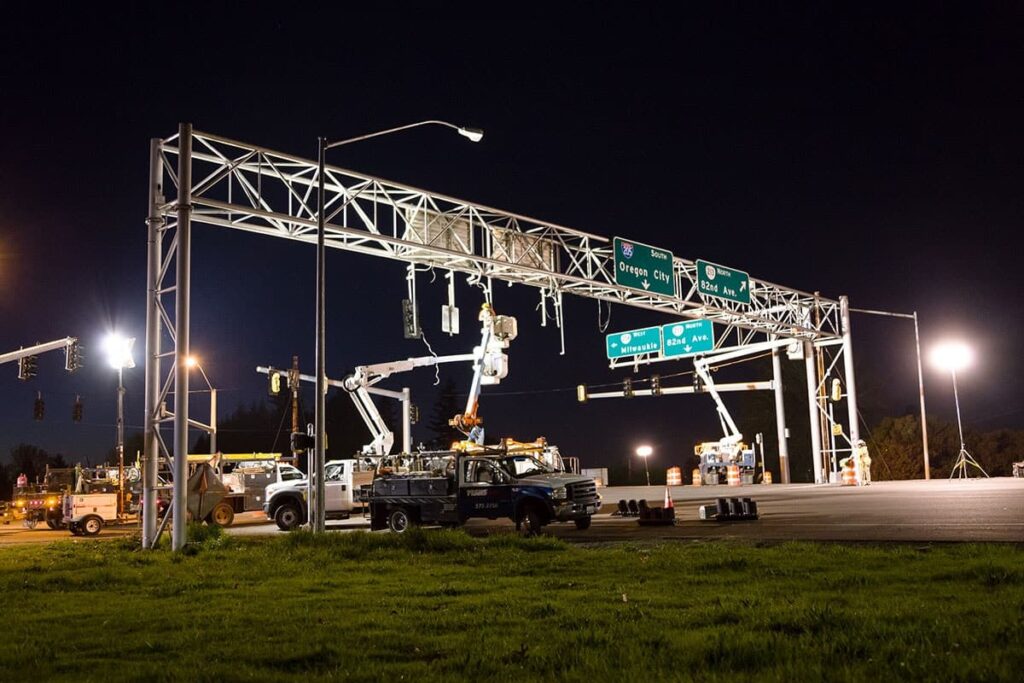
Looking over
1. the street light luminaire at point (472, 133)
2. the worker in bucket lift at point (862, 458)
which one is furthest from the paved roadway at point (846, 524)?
the worker in bucket lift at point (862, 458)

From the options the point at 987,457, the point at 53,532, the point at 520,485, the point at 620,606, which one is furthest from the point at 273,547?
the point at 987,457

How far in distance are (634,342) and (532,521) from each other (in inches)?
1474

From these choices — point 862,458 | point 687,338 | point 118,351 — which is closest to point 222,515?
point 118,351

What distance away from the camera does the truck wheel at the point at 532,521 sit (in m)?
21.1

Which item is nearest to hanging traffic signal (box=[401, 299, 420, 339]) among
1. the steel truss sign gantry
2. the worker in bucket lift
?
the steel truss sign gantry

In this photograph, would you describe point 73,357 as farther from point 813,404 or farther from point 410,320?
point 813,404

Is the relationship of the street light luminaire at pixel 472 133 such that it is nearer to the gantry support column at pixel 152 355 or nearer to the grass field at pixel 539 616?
the gantry support column at pixel 152 355

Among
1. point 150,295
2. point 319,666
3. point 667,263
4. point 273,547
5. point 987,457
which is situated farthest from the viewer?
point 987,457

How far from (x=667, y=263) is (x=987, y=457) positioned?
47.0 metres

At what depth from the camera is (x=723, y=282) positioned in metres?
40.3

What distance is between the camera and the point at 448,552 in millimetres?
15711

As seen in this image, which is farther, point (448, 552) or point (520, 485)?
point (520, 485)

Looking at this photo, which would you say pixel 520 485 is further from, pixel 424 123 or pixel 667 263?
pixel 667 263

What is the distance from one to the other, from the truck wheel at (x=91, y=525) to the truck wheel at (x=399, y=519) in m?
11.3
